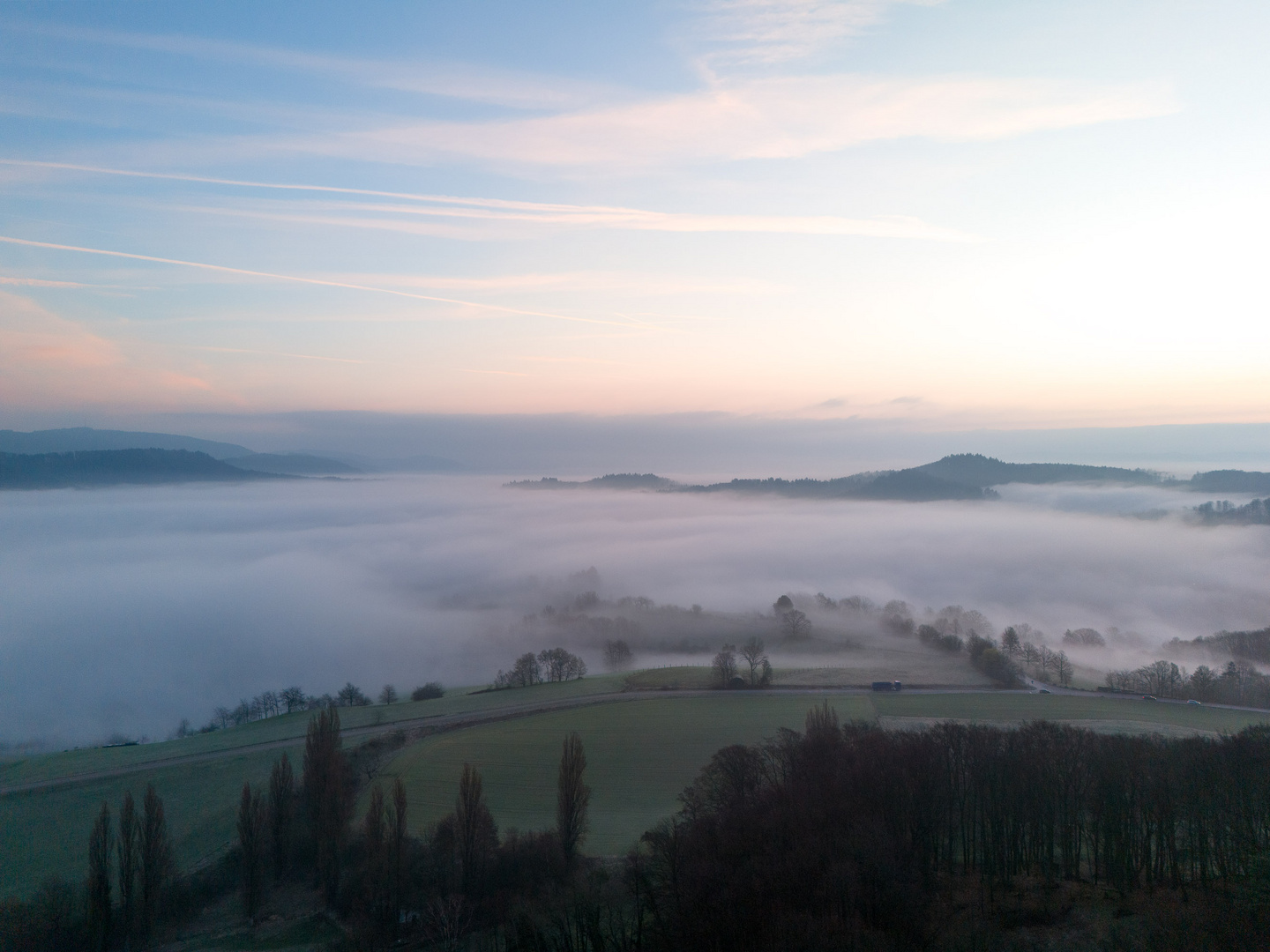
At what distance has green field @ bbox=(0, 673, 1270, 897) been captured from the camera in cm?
3303

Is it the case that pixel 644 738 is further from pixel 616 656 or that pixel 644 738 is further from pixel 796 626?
pixel 796 626

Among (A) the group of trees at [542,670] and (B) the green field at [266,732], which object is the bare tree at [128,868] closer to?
(B) the green field at [266,732]

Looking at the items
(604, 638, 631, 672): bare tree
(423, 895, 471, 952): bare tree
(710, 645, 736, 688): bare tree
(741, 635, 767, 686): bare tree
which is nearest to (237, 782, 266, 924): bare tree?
(423, 895, 471, 952): bare tree

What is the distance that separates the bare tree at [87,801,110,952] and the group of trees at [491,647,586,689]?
3959 centimetres

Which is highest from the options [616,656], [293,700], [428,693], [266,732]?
[266,732]

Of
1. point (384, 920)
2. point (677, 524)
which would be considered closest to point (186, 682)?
point (384, 920)

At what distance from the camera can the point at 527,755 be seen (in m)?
42.5

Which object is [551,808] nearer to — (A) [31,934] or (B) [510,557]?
(A) [31,934]

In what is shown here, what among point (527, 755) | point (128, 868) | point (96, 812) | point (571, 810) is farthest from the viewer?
point (527, 755)

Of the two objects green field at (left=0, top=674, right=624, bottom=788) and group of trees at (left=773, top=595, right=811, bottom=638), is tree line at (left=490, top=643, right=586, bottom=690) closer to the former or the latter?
green field at (left=0, top=674, right=624, bottom=788)

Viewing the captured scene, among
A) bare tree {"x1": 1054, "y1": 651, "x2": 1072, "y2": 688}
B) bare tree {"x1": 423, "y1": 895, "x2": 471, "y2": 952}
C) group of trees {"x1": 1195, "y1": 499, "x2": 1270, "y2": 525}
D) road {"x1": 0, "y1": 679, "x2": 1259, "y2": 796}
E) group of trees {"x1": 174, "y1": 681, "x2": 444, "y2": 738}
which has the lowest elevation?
group of trees {"x1": 174, "y1": 681, "x2": 444, "y2": 738}

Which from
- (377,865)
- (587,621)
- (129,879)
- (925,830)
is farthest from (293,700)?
(925,830)

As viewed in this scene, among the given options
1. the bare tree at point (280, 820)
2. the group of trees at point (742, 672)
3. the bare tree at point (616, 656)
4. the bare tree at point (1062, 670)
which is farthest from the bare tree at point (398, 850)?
the bare tree at point (1062, 670)

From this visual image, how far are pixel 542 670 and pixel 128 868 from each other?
150ft
